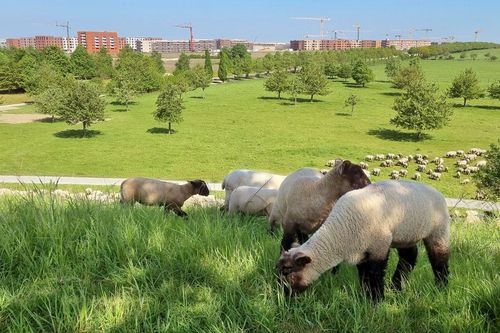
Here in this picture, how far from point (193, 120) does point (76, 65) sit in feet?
194

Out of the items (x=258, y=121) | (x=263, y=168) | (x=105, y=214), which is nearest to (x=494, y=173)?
(x=263, y=168)

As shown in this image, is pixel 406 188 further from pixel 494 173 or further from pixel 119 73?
pixel 119 73

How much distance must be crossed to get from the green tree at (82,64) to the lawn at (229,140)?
39.5m

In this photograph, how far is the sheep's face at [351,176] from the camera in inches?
Result: 207

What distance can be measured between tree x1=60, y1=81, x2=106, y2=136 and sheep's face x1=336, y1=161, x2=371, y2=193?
45787 mm

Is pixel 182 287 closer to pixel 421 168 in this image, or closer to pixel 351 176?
pixel 351 176

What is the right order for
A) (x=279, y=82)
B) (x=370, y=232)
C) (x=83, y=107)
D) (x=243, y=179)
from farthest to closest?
(x=279, y=82)
(x=83, y=107)
(x=243, y=179)
(x=370, y=232)

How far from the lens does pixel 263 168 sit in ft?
112

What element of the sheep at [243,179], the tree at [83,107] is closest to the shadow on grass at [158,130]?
the tree at [83,107]

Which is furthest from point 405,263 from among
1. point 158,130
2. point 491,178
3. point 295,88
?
point 295,88

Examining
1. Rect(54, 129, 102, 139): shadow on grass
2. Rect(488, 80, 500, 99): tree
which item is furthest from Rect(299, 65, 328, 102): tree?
Rect(54, 129, 102, 139): shadow on grass

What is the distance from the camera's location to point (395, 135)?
4859 centimetres

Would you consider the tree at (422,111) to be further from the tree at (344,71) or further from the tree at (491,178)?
the tree at (344,71)

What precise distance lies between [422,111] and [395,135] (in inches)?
154
